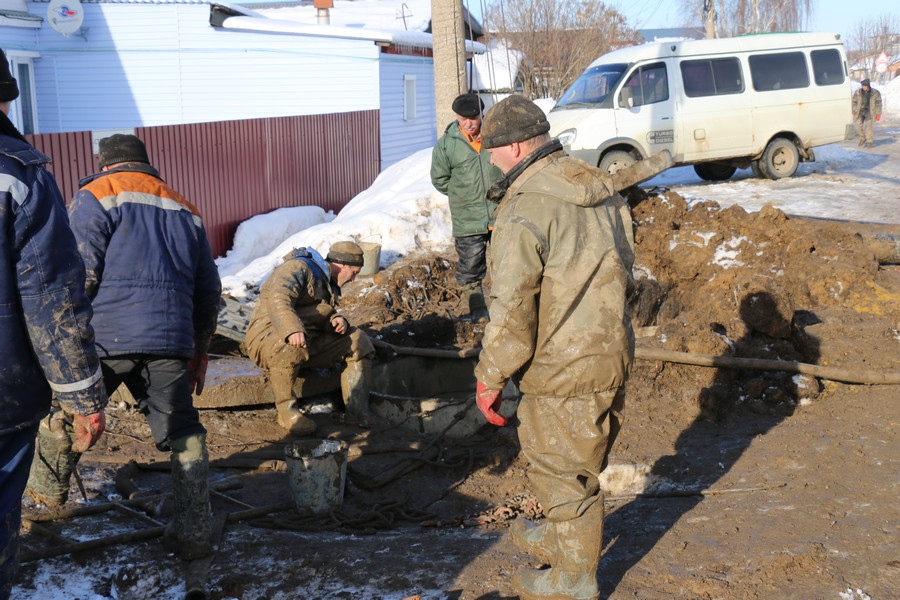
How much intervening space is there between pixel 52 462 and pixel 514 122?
270 cm

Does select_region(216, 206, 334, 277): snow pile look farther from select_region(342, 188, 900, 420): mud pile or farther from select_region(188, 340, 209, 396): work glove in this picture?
select_region(188, 340, 209, 396): work glove

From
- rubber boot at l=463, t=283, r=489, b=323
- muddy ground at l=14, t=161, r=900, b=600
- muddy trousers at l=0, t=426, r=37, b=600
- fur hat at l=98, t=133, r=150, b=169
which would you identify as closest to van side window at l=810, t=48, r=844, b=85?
muddy ground at l=14, t=161, r=900, b=600

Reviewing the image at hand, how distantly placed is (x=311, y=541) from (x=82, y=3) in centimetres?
1954

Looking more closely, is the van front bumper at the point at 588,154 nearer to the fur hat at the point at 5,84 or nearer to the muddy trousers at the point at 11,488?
the fur hat at the point at 5,84

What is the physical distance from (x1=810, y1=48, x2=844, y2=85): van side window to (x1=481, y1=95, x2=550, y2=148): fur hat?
1384 centimetres

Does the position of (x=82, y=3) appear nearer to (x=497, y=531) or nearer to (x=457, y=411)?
(x=457, y=411)

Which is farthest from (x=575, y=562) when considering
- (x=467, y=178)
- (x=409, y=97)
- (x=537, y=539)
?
(x=409, y=97)

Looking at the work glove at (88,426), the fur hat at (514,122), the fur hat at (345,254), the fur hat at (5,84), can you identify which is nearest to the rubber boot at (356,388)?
the fur hat at (345,254)

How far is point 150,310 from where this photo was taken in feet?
12.9

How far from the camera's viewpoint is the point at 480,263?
793cm

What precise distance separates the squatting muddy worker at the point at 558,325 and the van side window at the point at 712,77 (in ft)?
39.7

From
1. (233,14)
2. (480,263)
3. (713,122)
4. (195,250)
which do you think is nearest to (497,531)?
(195,250)

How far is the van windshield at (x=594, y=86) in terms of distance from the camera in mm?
14505

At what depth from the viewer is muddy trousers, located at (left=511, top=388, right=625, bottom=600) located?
3455 mm
